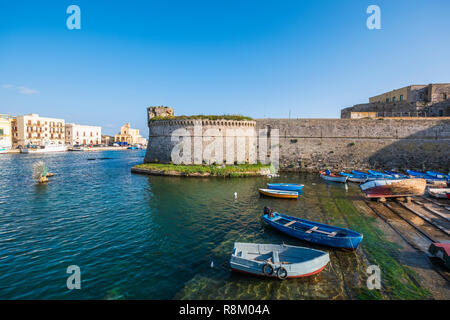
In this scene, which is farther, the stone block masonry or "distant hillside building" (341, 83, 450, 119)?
"distant hillside building" (341, 83, 450, 119)

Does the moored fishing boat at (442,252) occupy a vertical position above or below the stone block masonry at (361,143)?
below

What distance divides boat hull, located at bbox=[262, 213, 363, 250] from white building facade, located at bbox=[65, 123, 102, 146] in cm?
11096

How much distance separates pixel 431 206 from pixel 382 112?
28791 millimetres

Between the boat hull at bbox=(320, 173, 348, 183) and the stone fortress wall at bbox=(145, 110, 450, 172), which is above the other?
the stone fortress wall at bbox=(145, 110, 450, 172)

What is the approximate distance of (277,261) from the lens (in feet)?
26.5

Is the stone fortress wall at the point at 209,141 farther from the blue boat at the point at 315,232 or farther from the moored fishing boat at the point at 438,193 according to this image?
the moored fishing boat at the point at 438,193

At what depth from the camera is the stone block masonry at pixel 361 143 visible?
96.3 ft

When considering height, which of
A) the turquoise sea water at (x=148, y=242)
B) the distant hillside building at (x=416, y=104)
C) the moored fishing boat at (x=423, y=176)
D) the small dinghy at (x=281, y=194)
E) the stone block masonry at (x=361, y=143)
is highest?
the distant hillside building at (x=416, y=104)

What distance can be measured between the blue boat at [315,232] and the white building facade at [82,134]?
4362 inches

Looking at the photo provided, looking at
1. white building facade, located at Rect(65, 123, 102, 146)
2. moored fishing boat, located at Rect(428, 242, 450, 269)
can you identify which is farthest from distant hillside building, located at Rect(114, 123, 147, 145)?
moored fishing boat, located at Rect(428, 242, 450, 269)

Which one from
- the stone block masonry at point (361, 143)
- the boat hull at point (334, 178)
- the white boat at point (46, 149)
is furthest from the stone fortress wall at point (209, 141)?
the white boat at point (46, 149)

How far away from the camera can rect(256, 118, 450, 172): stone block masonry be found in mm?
29358

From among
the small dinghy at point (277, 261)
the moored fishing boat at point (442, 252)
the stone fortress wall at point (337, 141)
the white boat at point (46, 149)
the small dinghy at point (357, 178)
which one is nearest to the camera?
the small dinghy at point (277, 261)

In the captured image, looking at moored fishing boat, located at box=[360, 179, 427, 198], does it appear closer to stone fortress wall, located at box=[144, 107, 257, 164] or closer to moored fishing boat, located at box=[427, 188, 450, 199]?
moored fishing boat, located at box=[427, 188, 450, 199]
